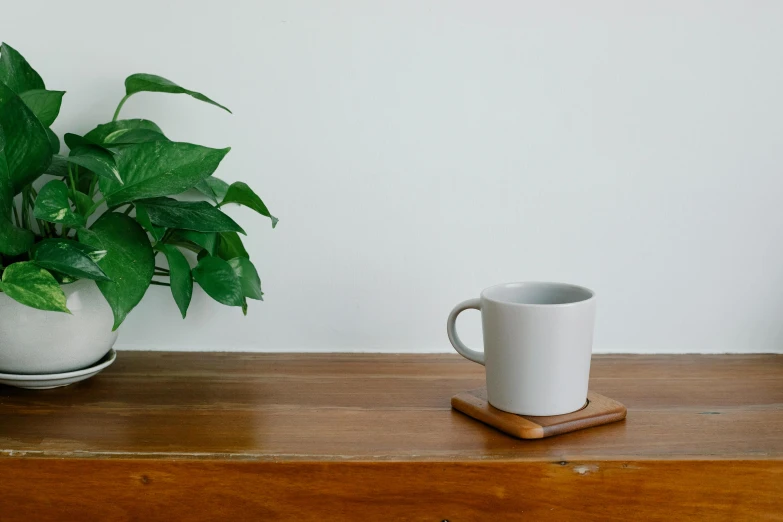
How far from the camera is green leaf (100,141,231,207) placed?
27.4 inches

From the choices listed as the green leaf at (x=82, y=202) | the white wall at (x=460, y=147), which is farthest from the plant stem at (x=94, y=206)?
the white wall at (x=460, y=147)

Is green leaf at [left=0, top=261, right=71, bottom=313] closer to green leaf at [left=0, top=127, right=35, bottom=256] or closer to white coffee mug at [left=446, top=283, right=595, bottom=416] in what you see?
green leaf at [left=0, top=127, right=35, bottom=256]

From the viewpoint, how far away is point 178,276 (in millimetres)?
788

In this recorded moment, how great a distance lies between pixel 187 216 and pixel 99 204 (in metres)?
0.08

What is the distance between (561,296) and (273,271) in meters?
0.39

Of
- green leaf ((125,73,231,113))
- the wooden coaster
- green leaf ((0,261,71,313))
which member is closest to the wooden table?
the wooden coaster

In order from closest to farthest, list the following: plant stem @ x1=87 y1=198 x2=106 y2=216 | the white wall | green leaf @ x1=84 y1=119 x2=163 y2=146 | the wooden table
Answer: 1. the wooden table
2. plant stem @ x1=87 y1=198 x2=106 y2=216
3. green leaf @ x1=84 y1=119 x2=163 y2=146
4. the white wall

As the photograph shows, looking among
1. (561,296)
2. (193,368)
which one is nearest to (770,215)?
(561,296)

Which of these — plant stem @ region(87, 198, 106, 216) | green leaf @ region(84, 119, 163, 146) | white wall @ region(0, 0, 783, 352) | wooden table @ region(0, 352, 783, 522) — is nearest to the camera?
wooden table @ region(0, 352, 783, 522)

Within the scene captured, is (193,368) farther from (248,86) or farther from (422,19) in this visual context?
(422,19)

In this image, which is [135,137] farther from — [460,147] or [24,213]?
[460,147]

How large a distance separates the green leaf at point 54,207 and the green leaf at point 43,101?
12 centimetres

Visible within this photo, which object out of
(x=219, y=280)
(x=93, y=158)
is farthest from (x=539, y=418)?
(x=93, y=158)

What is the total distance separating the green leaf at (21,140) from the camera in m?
0.67
